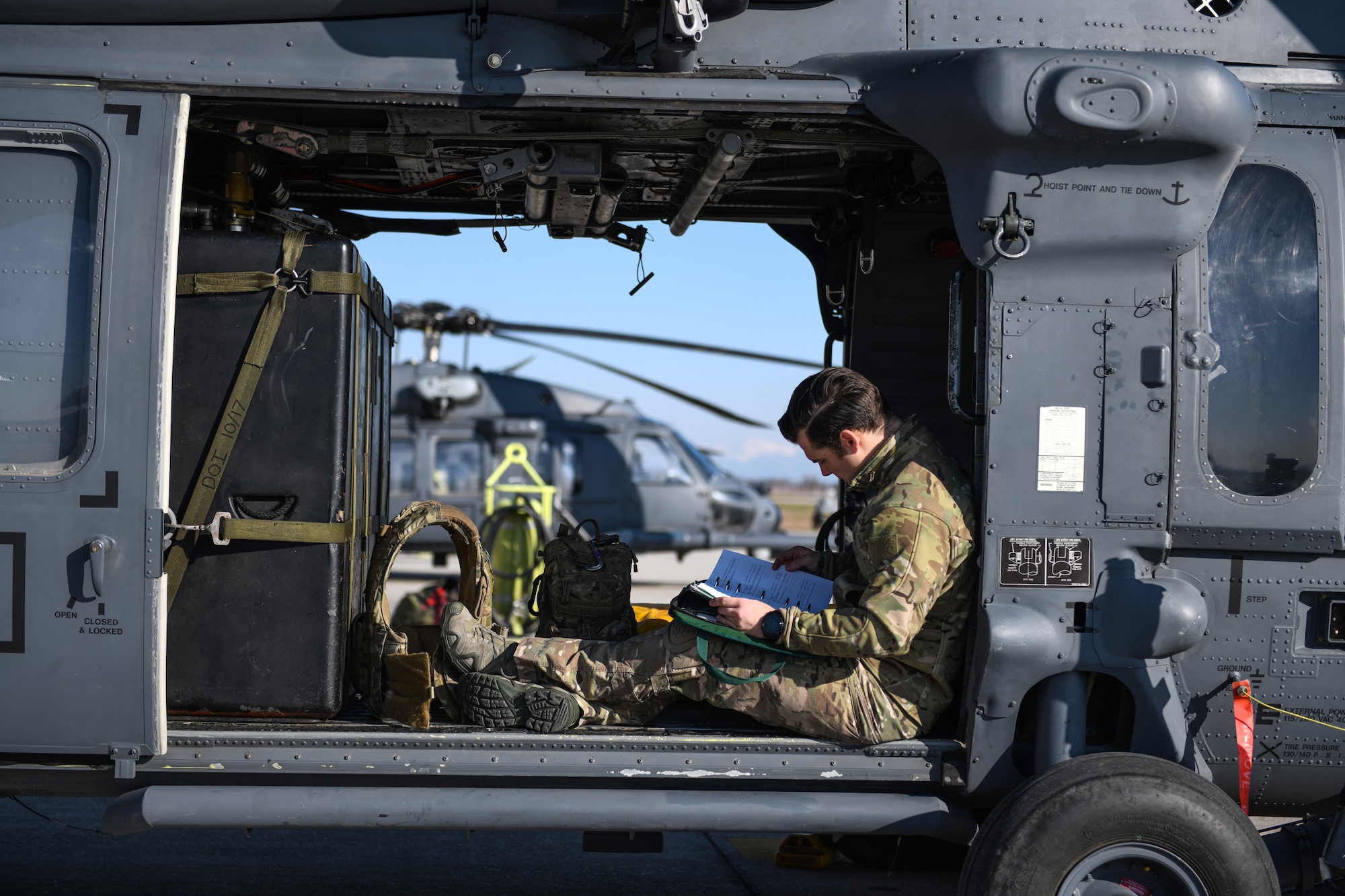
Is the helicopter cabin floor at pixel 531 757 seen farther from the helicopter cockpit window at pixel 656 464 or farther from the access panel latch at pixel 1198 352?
the helicopter cockpit window at pixel 656 464

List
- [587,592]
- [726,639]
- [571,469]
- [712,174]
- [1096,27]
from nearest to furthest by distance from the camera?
1. [1096,27]
2. [726,639]
3. [712,174]
4. [587,592]
5. [571,469]

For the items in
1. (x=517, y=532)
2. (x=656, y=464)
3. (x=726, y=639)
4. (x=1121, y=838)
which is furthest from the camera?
(x=656, y=464)

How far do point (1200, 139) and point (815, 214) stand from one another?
194 centimetres

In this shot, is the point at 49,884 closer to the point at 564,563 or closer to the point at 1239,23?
the point at 564,563

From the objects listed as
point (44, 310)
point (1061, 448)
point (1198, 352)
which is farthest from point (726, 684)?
point (44, 310)

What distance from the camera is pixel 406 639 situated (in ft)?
11.2

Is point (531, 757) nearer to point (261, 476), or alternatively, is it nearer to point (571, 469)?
point (261, 476)

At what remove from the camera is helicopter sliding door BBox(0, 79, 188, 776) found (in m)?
2.84

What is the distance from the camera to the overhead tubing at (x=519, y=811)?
285 cm

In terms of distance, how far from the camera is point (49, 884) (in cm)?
411

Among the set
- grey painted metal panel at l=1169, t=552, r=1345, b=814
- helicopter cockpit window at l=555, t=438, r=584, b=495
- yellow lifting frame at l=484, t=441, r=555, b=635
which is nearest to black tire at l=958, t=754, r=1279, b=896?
grey painted metal panel at l=1169, t=552, r=1345, b=814

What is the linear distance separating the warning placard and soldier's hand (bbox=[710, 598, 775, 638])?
2.21ft

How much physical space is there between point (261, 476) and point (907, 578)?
1.87 meters

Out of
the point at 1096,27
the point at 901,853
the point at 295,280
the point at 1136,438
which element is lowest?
the point at 901,853
